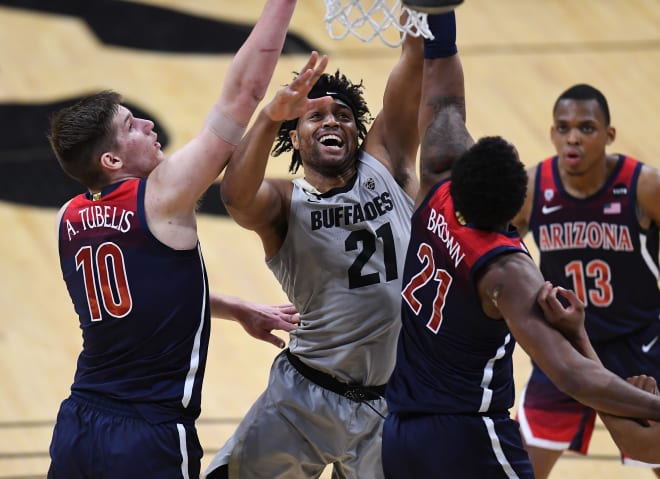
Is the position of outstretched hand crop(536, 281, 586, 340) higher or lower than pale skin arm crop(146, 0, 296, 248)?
lower

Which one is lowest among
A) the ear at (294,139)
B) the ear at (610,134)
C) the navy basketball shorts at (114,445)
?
the navy basketball shorts at (114,445)

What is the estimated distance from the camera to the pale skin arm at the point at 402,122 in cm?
518

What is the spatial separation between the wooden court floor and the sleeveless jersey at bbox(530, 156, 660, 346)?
1.14 metres

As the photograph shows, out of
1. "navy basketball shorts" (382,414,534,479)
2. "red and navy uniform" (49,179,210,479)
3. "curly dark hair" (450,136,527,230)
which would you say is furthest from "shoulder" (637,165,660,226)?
"red and navy uniform" (49,179,210,479)

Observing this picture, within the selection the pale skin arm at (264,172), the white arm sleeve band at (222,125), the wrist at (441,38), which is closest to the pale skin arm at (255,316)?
the pale skin arm at (264,172)

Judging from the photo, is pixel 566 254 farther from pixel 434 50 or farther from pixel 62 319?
pixel 62 319

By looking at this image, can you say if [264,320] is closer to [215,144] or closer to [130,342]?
[130,342]

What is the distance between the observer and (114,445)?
4281mm

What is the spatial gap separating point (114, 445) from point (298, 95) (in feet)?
4.87

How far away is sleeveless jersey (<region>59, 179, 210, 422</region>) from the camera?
4316mm

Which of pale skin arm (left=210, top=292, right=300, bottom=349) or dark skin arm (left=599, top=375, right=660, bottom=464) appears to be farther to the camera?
pale skin arm (left=210, top=292, right=300, bottom=349)

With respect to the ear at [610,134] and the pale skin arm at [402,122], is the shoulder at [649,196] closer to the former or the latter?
the ear at [610,134]

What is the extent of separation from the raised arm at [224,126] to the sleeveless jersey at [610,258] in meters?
2.78

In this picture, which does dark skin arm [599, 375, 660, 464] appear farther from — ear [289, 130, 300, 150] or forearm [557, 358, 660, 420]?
ear [289, 130, 300, 150]
